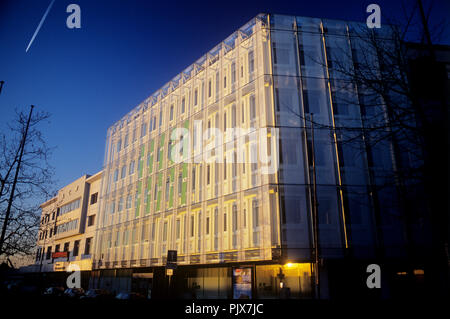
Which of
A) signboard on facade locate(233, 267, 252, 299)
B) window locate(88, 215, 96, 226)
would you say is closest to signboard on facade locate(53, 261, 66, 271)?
window locate(88, 215, 96, 226)

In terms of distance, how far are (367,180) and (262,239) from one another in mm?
7120

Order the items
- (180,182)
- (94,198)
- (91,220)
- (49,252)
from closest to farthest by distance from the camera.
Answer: (180,182) < (91,220) < (94,198) < (49,252)

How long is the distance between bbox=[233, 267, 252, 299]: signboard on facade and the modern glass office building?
8cm

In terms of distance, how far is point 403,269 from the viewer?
18.3 m

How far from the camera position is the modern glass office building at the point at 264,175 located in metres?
18.5

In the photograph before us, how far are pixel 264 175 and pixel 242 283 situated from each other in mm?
6664

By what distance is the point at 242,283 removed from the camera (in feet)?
64.8

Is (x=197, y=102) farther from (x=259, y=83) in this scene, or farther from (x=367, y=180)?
(x=367, y=180)

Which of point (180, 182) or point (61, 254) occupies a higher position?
point (180, 182)

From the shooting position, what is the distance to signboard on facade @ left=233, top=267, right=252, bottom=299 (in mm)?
19234

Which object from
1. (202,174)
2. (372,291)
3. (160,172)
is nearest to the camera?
(372,291)

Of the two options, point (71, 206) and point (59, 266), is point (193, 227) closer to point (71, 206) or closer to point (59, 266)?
point (71, 206)

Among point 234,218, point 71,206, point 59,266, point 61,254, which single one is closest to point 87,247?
point 61,254
